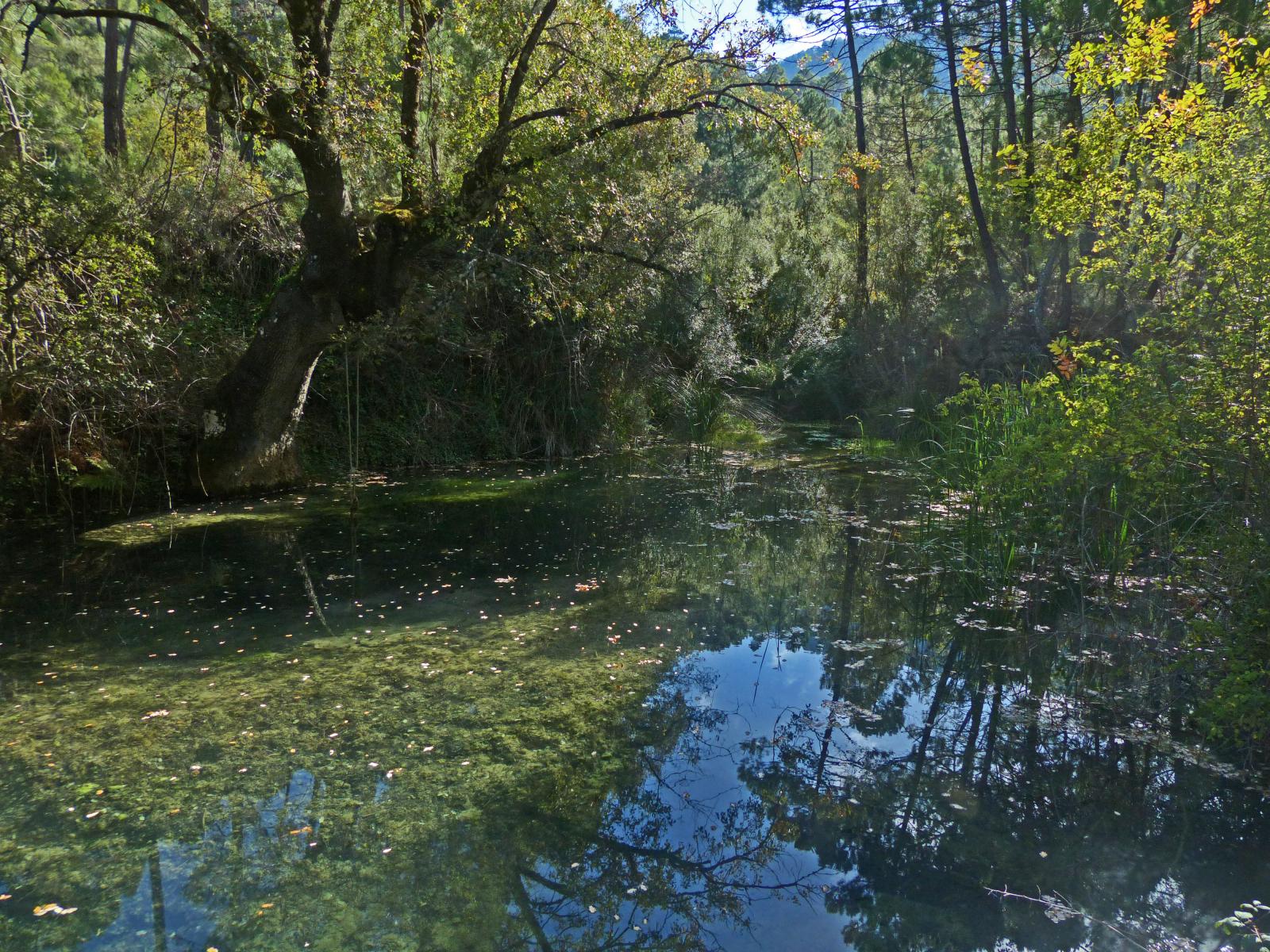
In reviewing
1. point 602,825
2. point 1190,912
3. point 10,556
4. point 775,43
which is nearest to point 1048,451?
point 1190,912

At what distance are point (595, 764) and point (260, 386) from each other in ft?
23.0

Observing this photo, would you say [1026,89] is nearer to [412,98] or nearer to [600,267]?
[600,267]

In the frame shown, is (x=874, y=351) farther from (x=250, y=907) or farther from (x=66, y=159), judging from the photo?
(x=250, y=907)

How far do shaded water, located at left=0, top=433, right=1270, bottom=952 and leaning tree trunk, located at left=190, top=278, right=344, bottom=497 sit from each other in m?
2.55

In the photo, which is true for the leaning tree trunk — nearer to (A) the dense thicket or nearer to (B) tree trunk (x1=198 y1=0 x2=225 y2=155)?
(A) the dense thicket

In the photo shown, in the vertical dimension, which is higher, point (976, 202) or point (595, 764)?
point (976, 202)

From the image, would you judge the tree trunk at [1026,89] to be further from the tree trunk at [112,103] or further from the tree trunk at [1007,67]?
the tree trunk at [112,103]

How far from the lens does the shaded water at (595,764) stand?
286 centimetres

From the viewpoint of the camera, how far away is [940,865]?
3.08 m

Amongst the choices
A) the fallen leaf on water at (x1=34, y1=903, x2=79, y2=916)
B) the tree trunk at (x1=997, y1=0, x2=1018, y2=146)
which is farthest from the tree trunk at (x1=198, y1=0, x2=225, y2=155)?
the tree trunk at (x1=997, y1=0, x2=1018, y2=146)

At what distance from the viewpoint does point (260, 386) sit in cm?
935

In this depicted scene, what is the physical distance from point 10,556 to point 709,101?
762cm

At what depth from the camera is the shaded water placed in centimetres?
286

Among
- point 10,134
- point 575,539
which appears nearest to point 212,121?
point 10,134
